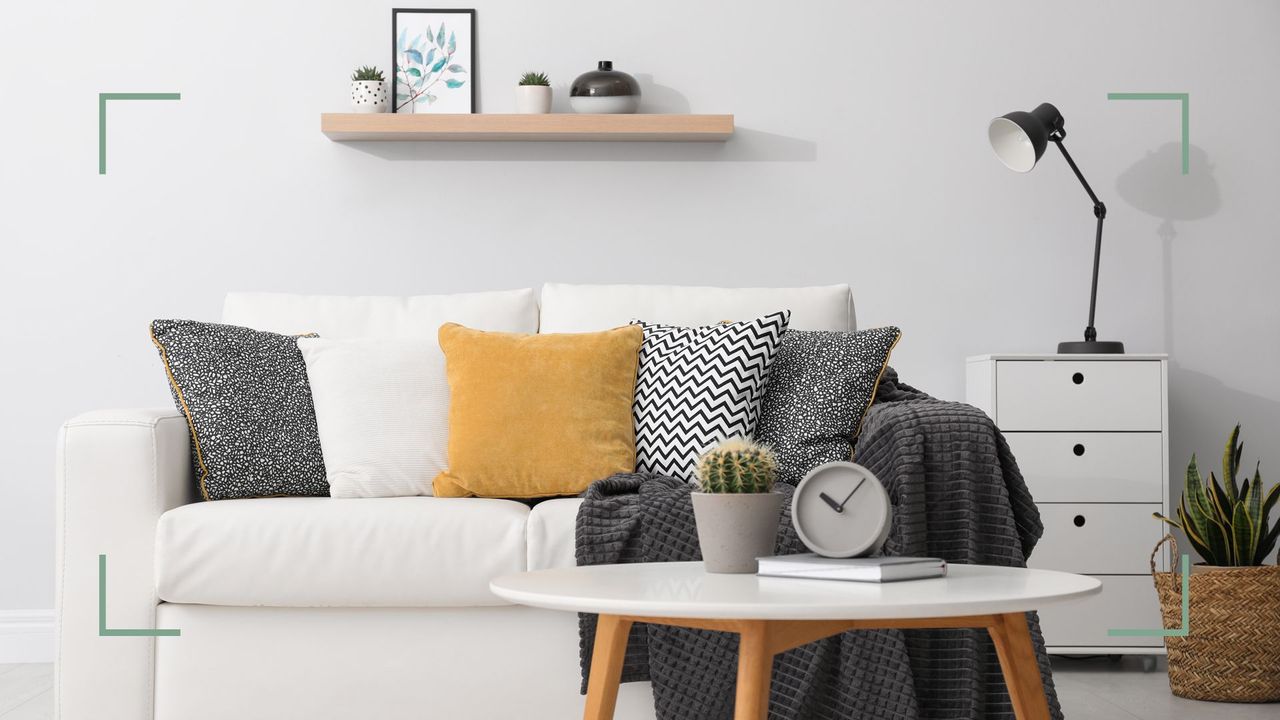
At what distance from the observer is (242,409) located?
2.33 metres

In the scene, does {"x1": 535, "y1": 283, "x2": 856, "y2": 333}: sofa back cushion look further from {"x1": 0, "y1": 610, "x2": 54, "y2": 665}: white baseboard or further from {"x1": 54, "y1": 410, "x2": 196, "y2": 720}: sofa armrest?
{"x1": 0, "y1": 610, "x2": 54, "y2": 665}: white baseboard

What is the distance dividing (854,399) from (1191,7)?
1917 millimetres

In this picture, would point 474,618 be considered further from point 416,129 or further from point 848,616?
point 416,129

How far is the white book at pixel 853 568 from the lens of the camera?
125 cm

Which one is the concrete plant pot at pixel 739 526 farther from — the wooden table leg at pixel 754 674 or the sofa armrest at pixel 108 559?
the sofa armrest at pixel 108 559

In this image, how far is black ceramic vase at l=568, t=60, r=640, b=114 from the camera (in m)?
3.21

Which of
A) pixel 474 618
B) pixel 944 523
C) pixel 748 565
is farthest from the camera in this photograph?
pixel 474 618

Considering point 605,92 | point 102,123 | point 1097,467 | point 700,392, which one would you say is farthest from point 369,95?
point 1097,467

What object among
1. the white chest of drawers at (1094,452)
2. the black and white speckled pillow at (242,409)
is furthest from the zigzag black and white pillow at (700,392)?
the white chest of drawers at (1094,452)

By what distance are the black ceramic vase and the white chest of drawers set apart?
118 cm

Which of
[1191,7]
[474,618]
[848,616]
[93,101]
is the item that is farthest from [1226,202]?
[93,101]

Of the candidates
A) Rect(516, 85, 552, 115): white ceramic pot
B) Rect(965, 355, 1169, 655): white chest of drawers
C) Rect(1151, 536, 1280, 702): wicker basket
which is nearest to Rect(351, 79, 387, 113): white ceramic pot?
Rect(516, 85, 552, 115): white ceramic pot

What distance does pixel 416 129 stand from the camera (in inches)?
126

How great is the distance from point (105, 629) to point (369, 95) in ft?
5.49
